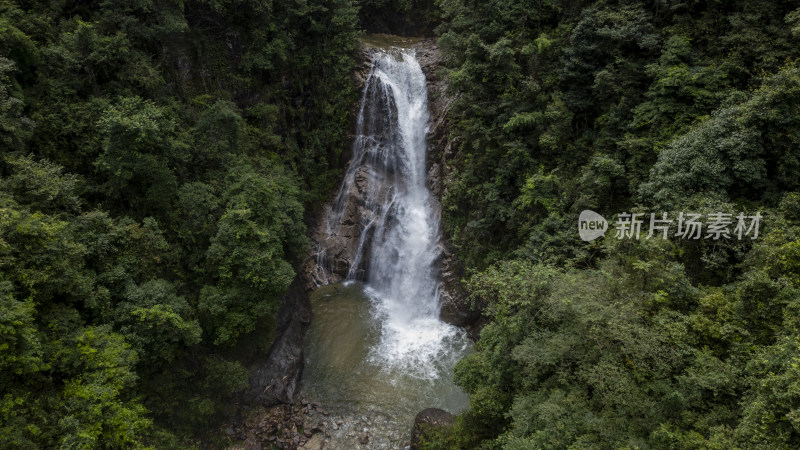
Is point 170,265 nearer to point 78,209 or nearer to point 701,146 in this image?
point 78,209

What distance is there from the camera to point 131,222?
A: 12.1m

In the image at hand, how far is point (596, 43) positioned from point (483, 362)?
39.8 ft

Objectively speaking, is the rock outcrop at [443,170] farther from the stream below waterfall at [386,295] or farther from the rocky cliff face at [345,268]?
the stream below waterfall at [386,295]

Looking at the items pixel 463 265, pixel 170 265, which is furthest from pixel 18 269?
pixel 463 265

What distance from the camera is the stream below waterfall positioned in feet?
50.6

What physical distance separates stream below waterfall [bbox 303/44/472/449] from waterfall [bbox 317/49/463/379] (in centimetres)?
6

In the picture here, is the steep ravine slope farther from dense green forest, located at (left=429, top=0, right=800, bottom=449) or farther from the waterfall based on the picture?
dense green forest, located at (left=429, top=0, right=800, bottom=449)

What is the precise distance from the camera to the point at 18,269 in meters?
8.41

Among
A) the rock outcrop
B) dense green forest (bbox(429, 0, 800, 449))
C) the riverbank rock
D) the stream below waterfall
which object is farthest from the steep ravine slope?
dense green forest (bbox(429, 0, 800, 449))

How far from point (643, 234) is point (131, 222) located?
15.8 m

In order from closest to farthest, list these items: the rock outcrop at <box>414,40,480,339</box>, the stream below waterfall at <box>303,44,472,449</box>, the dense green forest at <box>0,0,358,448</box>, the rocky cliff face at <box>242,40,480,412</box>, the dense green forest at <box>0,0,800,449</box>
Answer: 1. the dense green forest at <box>0,0,800,449</box>
2. the dense green forest at <box>0,0,358,448</box>
3. the stream below waterfall at <box>303,44,472,449</box>
4. the rocky cliff face at <box>242,40,480,412</box>
5. the rock outcrop at <box>414,40,480,339</box>

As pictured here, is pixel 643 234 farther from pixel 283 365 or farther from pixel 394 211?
pixel 283 365

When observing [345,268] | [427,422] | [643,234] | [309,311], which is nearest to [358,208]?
[345,268]

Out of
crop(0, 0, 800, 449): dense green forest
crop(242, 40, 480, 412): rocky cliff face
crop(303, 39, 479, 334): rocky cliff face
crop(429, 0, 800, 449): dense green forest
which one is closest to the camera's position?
crop(429, 0, 800, 449): dense green forest
